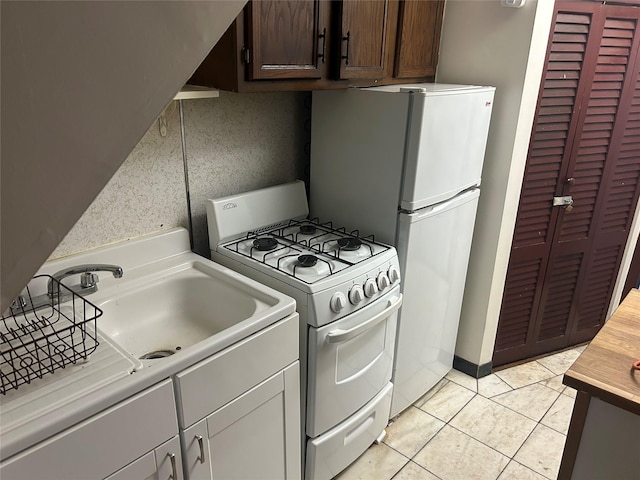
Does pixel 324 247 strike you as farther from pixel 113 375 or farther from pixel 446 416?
pixel 446 416

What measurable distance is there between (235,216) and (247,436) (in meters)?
0.83

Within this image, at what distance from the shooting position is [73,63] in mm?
385

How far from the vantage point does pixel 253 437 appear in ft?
4.95

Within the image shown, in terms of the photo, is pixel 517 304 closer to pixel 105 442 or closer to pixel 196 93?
pixel 196 93

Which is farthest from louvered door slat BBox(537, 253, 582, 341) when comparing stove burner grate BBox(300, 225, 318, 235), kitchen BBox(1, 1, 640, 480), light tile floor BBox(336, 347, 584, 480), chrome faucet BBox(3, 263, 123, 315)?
chrome faucet BBox(3, 263, 123, 315)

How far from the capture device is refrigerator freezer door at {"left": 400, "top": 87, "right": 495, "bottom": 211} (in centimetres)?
178

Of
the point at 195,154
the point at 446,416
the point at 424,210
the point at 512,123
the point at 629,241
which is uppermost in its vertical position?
the point at 512,123

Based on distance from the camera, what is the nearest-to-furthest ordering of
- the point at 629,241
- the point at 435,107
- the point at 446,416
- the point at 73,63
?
the point at 73,63
the point at 435,107
the point at 446,416
the point at 629,241

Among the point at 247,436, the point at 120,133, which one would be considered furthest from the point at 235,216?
the point at 120,133

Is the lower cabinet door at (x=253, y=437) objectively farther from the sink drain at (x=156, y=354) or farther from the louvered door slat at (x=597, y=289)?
the louvered door slat at (x=597, y=289)

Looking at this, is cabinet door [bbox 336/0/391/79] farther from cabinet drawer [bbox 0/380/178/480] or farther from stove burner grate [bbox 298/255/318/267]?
cabinet drawer [bbox 0/380/178/480]

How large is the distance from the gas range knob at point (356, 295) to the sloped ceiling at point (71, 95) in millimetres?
1276

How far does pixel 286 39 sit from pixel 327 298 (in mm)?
855

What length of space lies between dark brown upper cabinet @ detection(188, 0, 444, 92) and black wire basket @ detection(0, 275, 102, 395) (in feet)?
2.73
